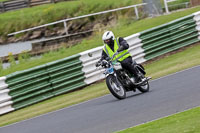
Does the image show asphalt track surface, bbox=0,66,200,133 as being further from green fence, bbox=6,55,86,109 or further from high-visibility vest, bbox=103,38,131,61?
green fence, bbox=6,55,86,109

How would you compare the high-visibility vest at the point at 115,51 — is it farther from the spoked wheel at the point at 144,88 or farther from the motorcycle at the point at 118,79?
the spoked wheel at the point at 144,88

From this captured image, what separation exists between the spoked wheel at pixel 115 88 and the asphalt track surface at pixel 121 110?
0.16m

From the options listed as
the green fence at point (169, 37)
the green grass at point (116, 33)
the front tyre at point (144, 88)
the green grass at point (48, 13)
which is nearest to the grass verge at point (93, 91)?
the green fence at point (169, 37)

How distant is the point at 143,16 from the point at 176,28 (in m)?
7.34

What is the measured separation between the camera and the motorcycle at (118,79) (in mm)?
12289

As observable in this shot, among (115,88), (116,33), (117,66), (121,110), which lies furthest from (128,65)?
(116,33)

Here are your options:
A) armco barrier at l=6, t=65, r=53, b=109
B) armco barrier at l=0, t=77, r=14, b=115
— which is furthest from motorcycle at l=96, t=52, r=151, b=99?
armco barrier at l=6, t=65, r=53, b=109

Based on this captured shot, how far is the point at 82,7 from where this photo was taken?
125 ft

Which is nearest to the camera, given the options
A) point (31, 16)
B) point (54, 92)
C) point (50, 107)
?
point (50, 107)

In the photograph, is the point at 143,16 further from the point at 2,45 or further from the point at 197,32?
the point at 2,45

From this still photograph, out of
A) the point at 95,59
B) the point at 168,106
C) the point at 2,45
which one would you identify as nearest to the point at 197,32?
the point at 95,59

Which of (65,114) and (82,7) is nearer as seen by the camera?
(65,114)

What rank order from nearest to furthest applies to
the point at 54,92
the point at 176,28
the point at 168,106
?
the point at 168,106
the point at 54,92
the point at 176,28

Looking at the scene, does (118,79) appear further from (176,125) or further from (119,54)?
(176,125)
